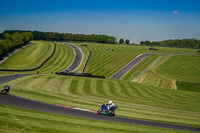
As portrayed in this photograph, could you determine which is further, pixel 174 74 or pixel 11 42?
pixel 11 42

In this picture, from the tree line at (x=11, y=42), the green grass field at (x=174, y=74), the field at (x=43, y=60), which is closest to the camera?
the green grass field at (x=174, y=74)

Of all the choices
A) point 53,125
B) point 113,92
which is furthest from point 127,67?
point 53,125

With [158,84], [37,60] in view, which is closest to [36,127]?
[158,84]

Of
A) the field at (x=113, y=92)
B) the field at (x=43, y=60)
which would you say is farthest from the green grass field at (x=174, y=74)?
the field at (x=43, y=60)

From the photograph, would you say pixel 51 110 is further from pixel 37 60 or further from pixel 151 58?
pixel 37 60

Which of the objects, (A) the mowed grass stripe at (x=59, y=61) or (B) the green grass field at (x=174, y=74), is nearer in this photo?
(B) the green grass field at (x=174, y=74)

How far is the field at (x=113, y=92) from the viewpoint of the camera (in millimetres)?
17469

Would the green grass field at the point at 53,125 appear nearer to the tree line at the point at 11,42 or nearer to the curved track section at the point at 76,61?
the curved track section at the point at 76,61

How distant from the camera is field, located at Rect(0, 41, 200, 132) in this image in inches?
688

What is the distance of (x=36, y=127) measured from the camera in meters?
14.9

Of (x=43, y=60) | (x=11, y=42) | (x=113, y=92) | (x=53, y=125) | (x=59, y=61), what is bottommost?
(x=113, y=92)

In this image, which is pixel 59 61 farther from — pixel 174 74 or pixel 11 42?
pixel 174 74

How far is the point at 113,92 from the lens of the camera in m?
42.0

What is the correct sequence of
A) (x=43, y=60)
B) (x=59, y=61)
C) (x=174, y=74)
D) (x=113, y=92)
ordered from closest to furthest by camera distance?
(x=113, y=92), (x=174, y=74), (x=43, y=60), (x=59, y=61)
